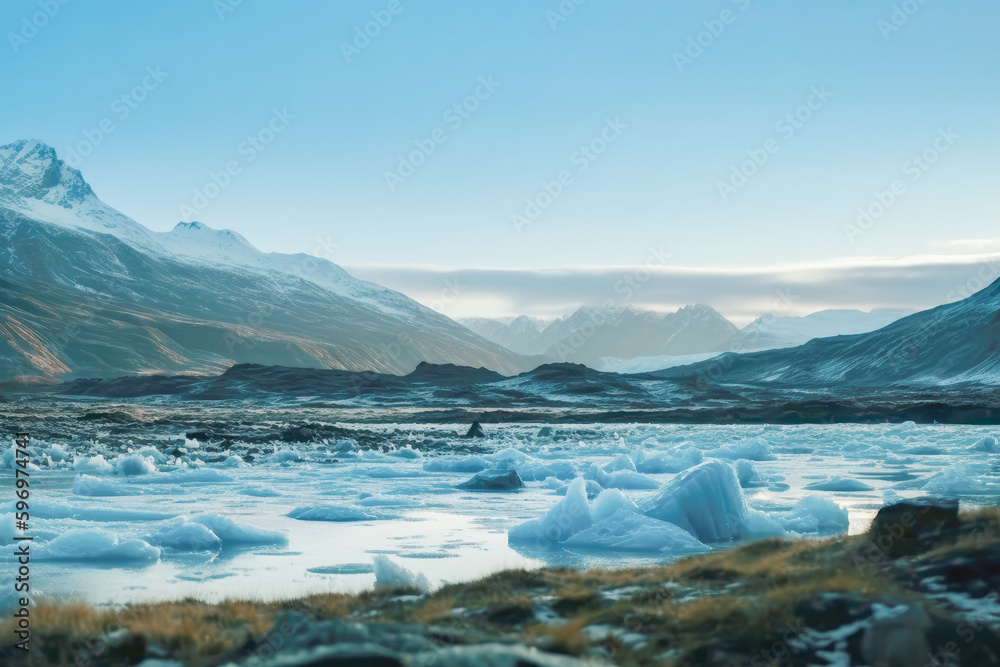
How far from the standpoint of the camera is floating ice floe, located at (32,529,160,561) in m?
14.3

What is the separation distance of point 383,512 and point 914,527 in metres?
13.7

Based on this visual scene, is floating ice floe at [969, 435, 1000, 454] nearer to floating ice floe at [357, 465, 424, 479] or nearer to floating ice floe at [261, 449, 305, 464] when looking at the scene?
floating ice floe at [357, 465, 424, 479]

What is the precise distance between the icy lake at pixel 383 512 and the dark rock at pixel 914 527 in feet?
17.7

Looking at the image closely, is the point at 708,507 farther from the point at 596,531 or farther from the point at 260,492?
the point at 260,492

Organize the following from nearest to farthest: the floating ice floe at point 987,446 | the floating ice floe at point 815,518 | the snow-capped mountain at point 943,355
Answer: the floating ice floe at point 815,518, the floating ice floe at point 987,446, the snow-capped mountain at point 943,355

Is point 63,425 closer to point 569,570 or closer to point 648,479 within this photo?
point 648,479

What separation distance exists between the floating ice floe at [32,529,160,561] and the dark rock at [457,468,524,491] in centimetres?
1353

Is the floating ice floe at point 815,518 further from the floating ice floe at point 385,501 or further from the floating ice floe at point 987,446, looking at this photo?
the floating ice floe at point 987,446

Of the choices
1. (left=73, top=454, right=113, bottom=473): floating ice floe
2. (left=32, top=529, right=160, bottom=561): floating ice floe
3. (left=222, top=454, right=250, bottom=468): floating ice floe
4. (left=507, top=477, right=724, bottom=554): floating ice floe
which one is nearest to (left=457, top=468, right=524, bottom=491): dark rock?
(left=507, top=477, right=724, bottom=554): floating ice floe

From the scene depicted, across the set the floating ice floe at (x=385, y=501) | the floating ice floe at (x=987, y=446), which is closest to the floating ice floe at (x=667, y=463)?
the floating ice floe at (x=385, y=501)

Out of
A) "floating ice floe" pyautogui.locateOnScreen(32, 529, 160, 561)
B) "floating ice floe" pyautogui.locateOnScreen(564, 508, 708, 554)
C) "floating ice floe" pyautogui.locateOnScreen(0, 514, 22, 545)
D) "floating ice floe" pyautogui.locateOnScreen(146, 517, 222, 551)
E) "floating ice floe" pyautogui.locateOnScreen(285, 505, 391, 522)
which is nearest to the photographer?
"floating ice floe" pyautogui.locateOnScreen(32, 529, 160, 561)

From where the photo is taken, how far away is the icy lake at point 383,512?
13.6 metres

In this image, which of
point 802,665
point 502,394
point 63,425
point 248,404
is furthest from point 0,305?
point 802,665

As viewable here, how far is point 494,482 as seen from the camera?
2695cm
